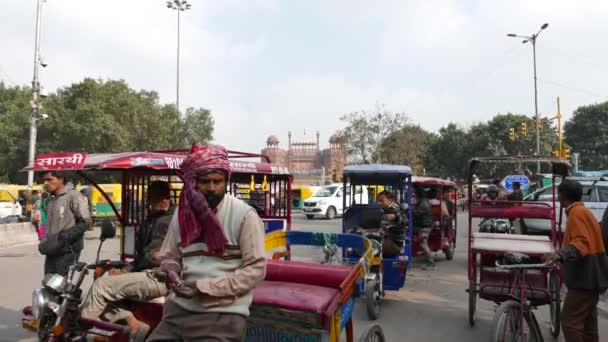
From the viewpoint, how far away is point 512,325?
4.25m

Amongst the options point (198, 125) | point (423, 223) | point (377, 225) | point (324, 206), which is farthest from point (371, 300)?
point (198, 125)

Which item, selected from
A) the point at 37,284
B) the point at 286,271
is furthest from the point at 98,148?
the point at 286,271

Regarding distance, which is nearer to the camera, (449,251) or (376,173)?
(376,173)

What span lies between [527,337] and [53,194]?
4.71 m

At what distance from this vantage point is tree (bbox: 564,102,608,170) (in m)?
43.6

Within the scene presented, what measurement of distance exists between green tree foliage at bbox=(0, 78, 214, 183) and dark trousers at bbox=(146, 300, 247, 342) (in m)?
32.0

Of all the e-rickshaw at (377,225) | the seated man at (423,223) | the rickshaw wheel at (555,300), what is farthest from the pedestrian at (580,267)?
the seated man at (423,223)

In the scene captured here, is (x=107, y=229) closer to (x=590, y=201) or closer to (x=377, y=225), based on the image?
(x=377, y=225)

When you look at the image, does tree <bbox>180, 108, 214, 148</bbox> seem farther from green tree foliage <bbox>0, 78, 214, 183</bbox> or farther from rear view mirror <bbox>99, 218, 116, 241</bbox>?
rear view mirror <bbox>99, 218, 116, 241</bbox>

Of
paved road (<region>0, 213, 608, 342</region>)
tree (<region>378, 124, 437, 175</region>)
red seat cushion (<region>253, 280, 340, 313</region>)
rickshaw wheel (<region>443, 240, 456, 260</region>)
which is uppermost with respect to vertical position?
tree (<region>378, 124, 437, 175</region>)

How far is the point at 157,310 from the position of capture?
389 centimetres

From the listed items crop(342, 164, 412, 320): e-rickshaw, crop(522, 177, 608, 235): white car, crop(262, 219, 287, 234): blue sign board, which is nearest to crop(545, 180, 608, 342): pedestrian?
crop(342, 164, 412, 320): e-rickshaw

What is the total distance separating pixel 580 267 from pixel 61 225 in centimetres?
477

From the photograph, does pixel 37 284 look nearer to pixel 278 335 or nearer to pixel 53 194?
pixel 53 194
